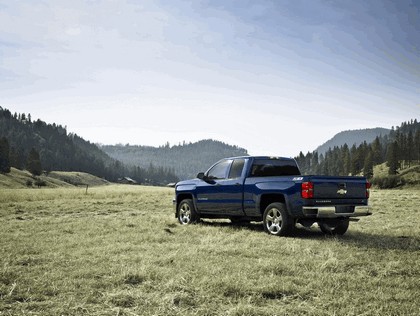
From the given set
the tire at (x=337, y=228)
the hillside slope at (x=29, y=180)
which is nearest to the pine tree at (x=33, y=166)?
the hillside slope at (x=29, y=180)

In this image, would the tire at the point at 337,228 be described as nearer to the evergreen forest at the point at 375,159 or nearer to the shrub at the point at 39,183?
the evergreen forest at the point at 375,159

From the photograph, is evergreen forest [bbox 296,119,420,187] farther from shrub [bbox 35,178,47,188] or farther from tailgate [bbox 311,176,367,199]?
tailgate [bbox 311,176,367,199]

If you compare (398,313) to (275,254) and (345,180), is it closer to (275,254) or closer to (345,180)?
(275,254)

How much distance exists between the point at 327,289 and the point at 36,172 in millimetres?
132691

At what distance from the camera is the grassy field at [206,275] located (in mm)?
4652

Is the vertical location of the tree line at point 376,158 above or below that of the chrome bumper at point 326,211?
above

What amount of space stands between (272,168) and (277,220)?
2041 millimetres

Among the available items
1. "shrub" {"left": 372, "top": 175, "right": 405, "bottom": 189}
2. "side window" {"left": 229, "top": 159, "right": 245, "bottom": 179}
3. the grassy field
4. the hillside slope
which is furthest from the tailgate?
"shrub" {"left": 372, "top": 175, "right": 405, "bottom": 189}

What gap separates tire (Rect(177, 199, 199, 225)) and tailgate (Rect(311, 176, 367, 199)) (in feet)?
16.2

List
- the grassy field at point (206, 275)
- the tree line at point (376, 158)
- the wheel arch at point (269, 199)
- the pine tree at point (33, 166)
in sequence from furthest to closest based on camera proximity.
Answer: the pine tree at point (33, 166)
the tree line at point (376, 158)
the wheel arch at point (269, 199)
the grassy field at point (206, 275)

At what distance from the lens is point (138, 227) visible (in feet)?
40.5

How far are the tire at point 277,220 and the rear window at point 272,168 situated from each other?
145 centimetres

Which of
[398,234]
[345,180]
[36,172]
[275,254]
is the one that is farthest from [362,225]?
[36,172]

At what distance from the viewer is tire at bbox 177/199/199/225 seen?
13836mm
